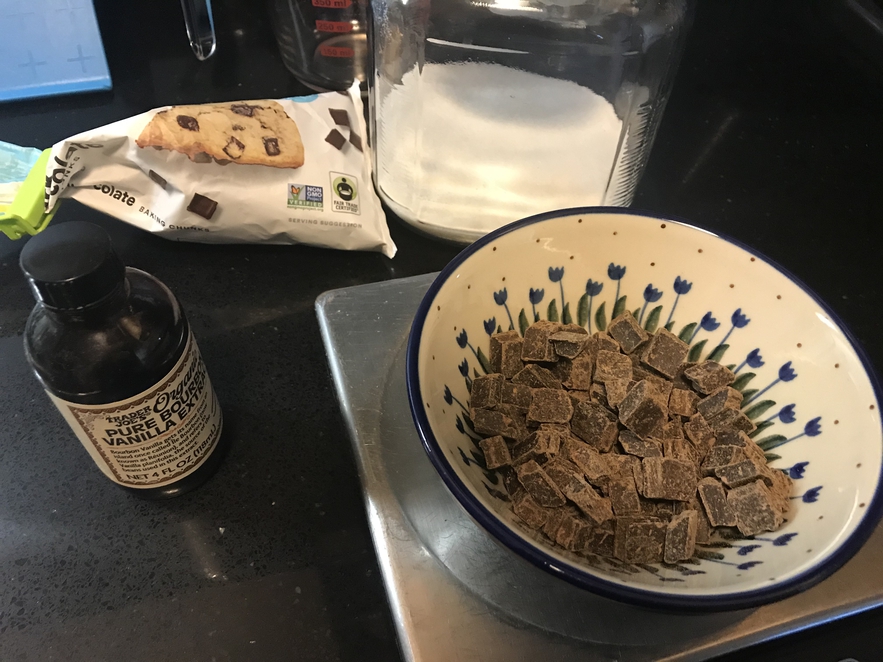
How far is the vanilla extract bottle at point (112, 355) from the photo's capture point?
1.25 feet

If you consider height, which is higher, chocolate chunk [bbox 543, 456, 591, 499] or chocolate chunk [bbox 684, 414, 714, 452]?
chocolate chunk [bbox 543, 456, 591, 499]

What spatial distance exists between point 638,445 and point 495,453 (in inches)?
4.7

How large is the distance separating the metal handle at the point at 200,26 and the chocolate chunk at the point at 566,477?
0.78m

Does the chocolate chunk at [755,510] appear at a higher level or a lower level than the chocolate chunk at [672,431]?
higher

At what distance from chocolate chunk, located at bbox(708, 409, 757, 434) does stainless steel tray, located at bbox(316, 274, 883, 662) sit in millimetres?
127

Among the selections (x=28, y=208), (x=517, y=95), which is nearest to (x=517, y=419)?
(x=517, y=95)

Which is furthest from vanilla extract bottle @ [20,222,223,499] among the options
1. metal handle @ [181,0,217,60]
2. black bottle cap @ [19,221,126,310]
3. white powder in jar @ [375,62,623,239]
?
metal handle @ [181,0,217,60]

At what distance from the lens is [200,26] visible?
0.92 metres

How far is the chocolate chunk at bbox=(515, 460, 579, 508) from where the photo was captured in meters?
0.46

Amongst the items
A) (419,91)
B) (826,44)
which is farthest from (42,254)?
(826,44)

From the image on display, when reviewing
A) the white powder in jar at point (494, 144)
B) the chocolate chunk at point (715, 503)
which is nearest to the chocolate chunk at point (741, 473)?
the chocolate chunk at point (715, 503)

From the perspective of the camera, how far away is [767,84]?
1.06 m

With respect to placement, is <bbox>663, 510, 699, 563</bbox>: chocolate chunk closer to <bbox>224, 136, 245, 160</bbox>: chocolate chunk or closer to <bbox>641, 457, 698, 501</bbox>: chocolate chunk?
<bbox>641, 457, 698, 501</bbox>: chocolate chunk

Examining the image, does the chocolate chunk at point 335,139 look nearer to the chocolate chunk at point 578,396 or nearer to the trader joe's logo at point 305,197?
the trader joe's logo at point 305,197
